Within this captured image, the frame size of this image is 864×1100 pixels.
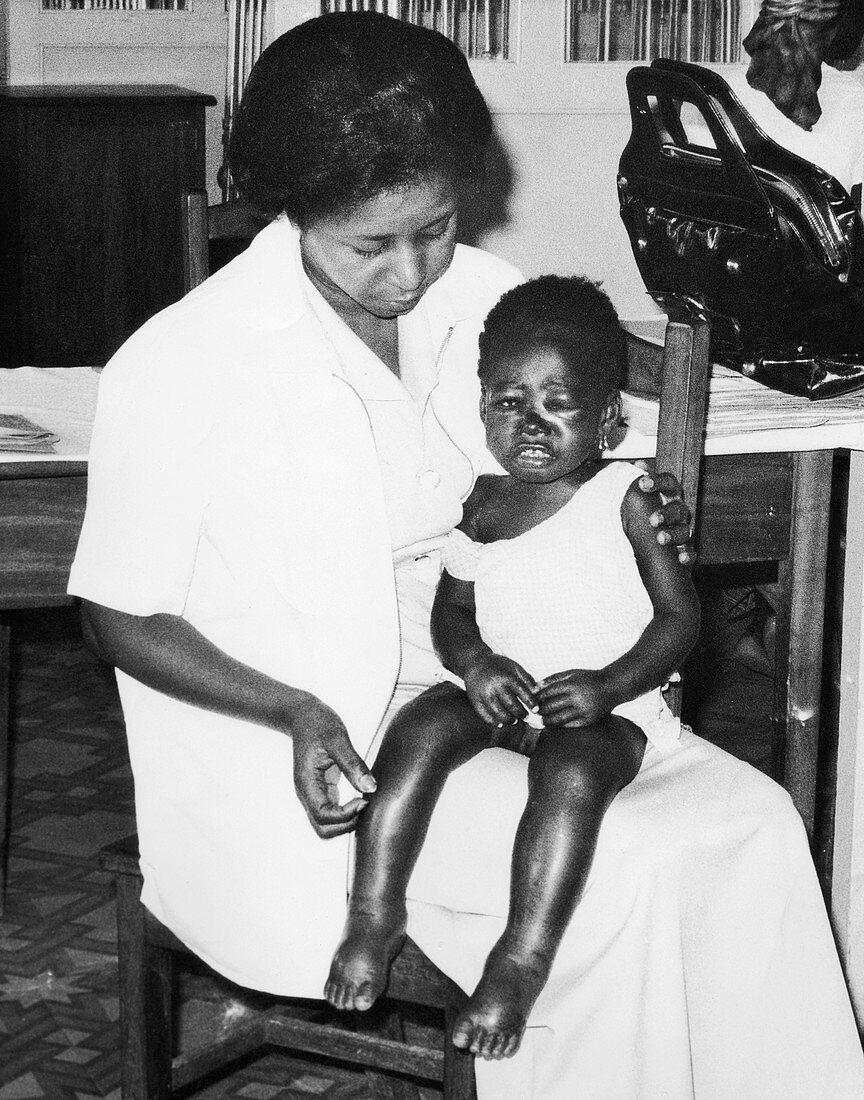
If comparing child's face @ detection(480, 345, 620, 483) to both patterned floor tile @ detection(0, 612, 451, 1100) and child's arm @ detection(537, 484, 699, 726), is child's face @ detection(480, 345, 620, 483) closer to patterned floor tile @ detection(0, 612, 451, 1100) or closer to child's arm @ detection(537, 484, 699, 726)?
child's arm @ detection(537, 484, 699, 726)

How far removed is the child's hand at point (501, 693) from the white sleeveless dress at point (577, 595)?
0.16 feet

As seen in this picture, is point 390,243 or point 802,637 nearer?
point 390,243

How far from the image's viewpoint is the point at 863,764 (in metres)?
1.99

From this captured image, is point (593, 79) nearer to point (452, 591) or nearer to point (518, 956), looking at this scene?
point (452, 591)

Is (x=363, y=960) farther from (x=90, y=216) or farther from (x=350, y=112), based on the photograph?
(x=90, y=216)

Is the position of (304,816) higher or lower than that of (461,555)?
lower

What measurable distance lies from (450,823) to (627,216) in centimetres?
114

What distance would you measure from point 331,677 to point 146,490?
254 mm

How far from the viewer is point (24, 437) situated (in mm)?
1897

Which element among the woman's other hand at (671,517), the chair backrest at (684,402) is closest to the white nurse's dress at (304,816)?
the woman's other hand at (671,517)

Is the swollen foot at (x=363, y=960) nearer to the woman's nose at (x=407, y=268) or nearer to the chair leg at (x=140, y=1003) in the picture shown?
the chair leg at (x=140, y=1003)

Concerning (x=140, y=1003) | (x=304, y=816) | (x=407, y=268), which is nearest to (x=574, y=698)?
(x=304, y=816)

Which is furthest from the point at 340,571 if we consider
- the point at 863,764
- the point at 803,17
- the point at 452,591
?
the point at 803,17

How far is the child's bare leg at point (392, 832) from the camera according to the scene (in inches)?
54.4
